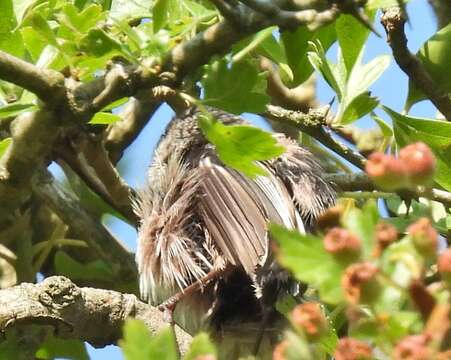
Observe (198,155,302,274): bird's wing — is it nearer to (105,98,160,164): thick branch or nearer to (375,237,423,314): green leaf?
(105,98,160,164): thick branch

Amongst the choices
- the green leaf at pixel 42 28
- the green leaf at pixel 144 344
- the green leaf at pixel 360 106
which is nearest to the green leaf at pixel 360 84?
the green leaf at pixel 360 106

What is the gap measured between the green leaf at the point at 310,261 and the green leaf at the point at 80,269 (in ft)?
9.93

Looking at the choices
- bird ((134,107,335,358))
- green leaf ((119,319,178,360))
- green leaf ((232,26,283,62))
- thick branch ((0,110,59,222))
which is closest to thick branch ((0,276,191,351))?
thick branch ((0,110,59,222))

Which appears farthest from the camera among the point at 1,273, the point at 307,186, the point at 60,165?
the point at 60,165

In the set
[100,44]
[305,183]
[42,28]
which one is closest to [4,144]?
[42,28]

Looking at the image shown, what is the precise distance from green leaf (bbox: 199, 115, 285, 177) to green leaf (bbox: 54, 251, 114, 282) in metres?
2.00

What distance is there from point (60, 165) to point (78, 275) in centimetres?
55

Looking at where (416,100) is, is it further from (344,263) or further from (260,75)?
(344,263)

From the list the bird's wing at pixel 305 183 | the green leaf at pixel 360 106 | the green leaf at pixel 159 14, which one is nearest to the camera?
the green leaf at pixel 159 14

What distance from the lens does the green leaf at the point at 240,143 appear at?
212cm

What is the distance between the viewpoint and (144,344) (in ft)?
3.62

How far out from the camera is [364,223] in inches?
44.1

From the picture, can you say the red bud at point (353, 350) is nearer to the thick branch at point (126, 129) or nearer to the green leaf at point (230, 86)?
the green leaf at point (230, 86)

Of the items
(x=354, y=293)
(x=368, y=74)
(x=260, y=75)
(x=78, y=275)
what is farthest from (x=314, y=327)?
(x=78, y=275)
